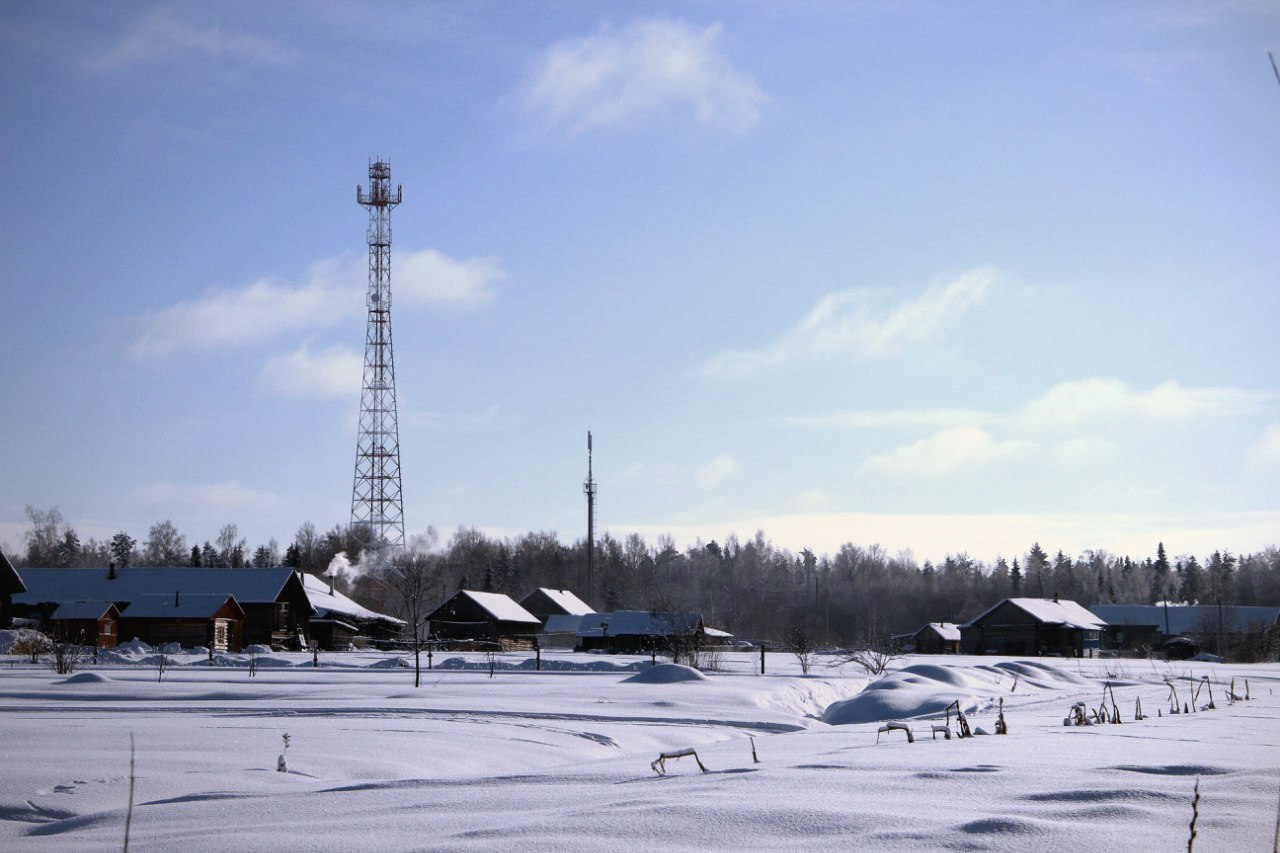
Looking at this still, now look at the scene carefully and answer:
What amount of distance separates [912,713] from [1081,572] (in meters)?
148

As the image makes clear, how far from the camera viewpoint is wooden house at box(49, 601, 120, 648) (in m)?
53.5

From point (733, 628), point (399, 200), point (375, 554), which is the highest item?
point (399, 200)

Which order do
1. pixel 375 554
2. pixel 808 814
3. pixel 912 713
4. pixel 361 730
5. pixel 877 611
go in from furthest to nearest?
pixel 877 611 < pixel 375 554 < pixel 912 713 < pixel 361 730 < pixel 808 814

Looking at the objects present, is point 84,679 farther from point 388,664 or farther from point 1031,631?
point 1031,631

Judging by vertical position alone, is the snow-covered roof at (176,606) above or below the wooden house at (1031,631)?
above

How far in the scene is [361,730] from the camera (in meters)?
17.3

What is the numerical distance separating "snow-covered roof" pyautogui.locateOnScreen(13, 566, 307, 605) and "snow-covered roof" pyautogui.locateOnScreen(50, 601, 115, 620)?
270cm

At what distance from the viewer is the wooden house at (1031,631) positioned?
71125mm

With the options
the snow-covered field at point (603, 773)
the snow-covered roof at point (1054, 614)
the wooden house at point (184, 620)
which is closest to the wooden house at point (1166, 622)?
the snow-covered roof at point (1054, 614)

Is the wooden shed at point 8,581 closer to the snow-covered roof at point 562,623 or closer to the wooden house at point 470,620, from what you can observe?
the wooden house at point 470,620

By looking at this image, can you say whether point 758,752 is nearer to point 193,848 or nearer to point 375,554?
point 193,848

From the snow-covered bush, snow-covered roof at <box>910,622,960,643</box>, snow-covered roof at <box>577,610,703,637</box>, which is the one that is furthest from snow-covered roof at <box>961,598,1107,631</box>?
the snow-covered bush

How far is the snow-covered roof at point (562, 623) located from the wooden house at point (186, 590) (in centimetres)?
2302

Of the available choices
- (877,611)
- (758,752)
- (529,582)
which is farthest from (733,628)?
(758,752)
